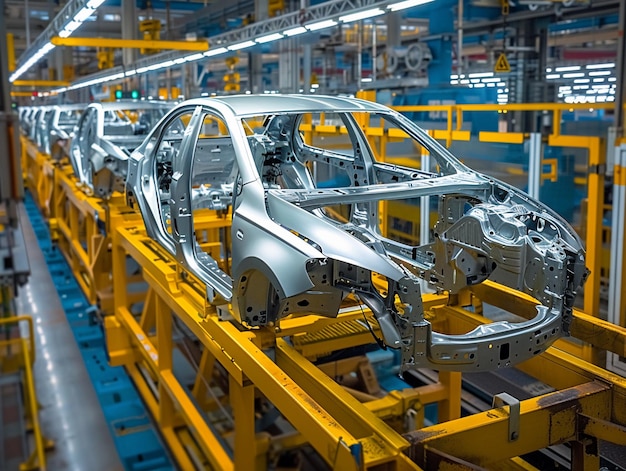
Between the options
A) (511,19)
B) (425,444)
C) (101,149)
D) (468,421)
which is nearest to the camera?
(425,444)

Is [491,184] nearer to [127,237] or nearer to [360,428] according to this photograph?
[360,428]

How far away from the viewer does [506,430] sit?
8.32ft

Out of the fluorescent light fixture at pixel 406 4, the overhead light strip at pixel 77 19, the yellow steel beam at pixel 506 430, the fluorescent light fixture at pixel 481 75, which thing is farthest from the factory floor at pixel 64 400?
the fluorescent light fixture at pixel 481 75

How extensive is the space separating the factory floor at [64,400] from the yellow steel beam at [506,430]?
121 inches

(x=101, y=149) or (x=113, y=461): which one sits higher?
(x=101, y=149)

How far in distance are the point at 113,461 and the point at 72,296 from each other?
378cm

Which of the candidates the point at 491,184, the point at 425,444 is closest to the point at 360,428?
the point at 425,444

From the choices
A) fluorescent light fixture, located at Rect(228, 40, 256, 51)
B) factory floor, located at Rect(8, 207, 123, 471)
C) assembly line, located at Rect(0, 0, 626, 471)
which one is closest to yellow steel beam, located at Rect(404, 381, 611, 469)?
assembly line, located at Rect(0, 0, 626, 471)

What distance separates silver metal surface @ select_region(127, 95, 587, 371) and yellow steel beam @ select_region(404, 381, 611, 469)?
27 centimetres

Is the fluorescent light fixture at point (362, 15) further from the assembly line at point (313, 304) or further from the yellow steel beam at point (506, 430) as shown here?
the yellow steel beam at point (506, 430)

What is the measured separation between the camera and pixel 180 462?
4453 millimetres

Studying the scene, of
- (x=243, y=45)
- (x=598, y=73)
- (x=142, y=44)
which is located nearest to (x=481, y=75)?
(x=598, y=73)

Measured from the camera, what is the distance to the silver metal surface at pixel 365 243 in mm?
2799

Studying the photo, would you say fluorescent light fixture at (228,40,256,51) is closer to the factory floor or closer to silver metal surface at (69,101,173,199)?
silver metal surface at (69,101,173,199)
